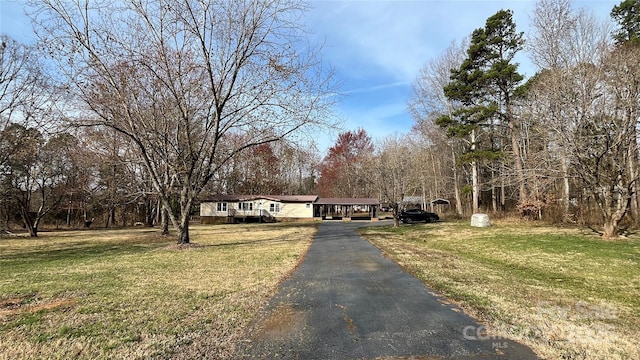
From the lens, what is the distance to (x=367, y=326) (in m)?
4.46

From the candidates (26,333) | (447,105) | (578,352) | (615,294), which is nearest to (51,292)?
(26,333)

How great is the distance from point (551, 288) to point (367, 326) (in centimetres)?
466

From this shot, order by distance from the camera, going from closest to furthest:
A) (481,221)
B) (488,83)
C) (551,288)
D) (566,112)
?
1. (551,288)
2. (566,112)
3. (481,221)
4. (488,83)

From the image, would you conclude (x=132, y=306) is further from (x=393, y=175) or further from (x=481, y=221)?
(x=393, y=175)

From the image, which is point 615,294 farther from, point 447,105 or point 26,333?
point 447,105

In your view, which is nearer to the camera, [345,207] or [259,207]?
[259,207]

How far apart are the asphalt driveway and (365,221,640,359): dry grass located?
442mm

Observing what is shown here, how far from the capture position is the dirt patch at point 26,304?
17.8ft

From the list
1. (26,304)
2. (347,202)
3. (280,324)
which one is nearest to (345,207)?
(347,202)

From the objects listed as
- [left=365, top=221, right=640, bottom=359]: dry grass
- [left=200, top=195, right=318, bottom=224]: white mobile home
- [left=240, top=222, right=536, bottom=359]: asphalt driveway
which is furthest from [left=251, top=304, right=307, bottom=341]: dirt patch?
[left=200, top=195, right=318, bottom=224]: white mobile home

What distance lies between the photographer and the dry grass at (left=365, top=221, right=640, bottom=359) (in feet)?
13.2

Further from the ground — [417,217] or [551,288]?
[417,217]

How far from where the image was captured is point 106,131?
1931 centimetres

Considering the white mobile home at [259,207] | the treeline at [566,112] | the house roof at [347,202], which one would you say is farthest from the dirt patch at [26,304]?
the house roof at [347,202]
